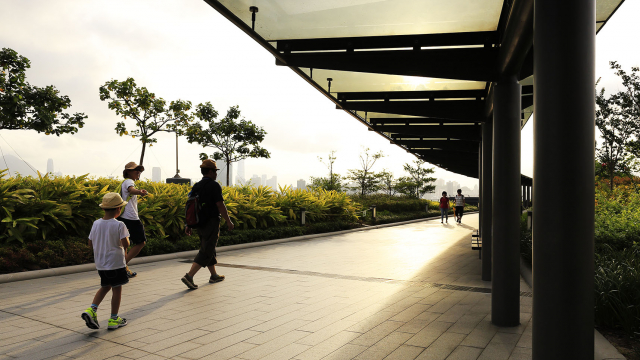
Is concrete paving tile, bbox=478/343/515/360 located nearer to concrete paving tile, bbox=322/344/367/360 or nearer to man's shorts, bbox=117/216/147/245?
concrete paving tile, bbox=322/344/367/360

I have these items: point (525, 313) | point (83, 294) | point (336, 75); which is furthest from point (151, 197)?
point (525, 313)

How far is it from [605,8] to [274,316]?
16.1 ft

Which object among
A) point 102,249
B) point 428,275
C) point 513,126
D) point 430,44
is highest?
point 430,44

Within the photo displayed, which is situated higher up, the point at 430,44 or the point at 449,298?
the point at 430,44

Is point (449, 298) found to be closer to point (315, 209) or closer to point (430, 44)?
point (430, 44)

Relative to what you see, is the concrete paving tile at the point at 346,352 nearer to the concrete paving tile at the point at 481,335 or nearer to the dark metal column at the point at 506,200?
the concrete paving tile at the point at 481,335

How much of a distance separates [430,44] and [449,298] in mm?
3644

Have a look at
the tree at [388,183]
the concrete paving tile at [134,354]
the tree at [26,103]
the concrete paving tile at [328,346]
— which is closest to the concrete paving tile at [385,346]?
the concrete paving tile at [328,346]

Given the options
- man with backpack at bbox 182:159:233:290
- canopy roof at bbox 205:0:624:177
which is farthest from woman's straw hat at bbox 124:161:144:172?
canopy roof at bbox 205:0:624:177

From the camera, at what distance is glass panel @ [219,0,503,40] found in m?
4.71

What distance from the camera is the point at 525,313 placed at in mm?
5691

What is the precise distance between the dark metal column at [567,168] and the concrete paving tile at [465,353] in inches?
52.8

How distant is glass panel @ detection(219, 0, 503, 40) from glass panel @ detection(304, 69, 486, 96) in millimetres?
1539

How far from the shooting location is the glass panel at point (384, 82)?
721cm
